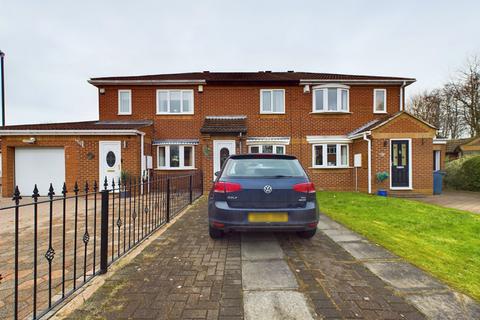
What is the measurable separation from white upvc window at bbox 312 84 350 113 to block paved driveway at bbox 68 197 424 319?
10628 mm

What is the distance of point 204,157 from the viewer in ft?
40.8

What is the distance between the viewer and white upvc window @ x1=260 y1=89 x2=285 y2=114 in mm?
13945

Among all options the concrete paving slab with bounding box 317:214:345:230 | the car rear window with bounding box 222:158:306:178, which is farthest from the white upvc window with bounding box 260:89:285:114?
the car rear window with bounding box 222:158:306:178

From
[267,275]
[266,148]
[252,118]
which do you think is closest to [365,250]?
[267,275]

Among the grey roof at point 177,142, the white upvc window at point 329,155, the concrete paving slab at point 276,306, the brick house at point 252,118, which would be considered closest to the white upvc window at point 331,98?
the brick house at point 252,118

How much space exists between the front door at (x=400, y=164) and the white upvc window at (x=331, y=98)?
3.26 meters

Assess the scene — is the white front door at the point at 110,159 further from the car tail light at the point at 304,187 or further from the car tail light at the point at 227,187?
the car tail light at the point at 304,187

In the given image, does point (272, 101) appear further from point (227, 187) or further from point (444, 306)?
point (444, 306)

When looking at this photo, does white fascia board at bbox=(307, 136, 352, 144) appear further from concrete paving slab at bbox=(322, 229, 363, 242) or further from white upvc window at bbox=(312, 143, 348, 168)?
concrete paving slab at bbox=(322, 229, 363, 242)

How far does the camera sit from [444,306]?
8.30ft

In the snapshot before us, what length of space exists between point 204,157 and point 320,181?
6046mm

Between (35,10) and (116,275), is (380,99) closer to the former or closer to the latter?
(116,275)

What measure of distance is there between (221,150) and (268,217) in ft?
30.0

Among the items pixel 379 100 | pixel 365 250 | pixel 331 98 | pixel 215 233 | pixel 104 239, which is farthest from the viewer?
pixel 379 100
